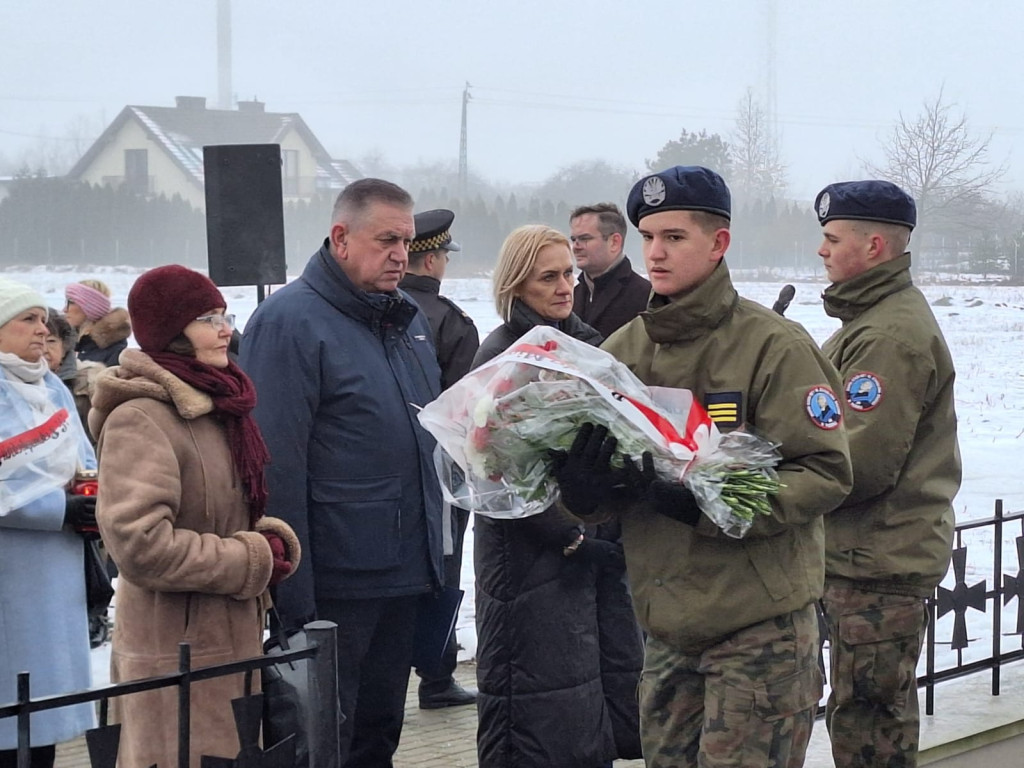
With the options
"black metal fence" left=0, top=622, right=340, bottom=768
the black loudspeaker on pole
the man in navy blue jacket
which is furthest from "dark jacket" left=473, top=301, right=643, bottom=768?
the black loudspeaker on pole

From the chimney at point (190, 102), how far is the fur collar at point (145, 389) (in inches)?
1441

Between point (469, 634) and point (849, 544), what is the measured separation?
345 centimetres

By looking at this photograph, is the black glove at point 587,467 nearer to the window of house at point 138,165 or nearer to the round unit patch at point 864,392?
the round unit patch at point 864,392

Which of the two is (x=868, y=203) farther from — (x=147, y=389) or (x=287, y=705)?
(x=287, y=705)

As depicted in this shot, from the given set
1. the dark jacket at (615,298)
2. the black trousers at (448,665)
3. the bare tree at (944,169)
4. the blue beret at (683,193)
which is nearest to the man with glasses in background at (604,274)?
the dark jacket at (615,298)

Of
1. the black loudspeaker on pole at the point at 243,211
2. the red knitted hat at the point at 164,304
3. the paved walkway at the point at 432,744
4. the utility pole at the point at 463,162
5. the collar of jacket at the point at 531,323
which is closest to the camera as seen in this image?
the red knitted hat at the point at 164,304

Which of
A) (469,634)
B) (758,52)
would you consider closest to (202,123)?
(758,52)

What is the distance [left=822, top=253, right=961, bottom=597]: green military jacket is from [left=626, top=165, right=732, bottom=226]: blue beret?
1.04 m

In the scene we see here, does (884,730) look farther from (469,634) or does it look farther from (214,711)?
(469,634)

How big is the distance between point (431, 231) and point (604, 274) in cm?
93

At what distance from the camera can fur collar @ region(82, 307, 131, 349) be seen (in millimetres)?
7492

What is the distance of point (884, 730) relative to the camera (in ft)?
13.9

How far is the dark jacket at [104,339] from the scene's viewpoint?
7484 mm

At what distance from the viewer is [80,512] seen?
4129 mm
